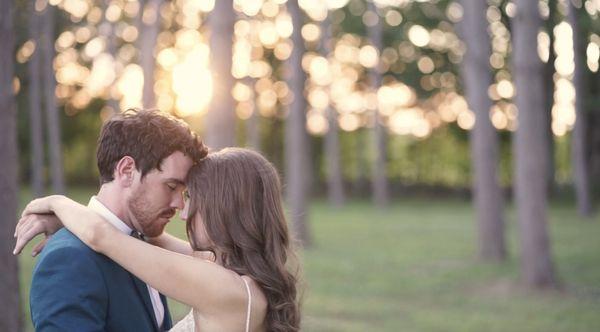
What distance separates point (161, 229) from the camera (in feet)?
11.7

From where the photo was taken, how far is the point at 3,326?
18.9 ft

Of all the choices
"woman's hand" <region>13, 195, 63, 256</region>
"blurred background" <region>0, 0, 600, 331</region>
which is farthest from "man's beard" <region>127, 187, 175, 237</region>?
"blurred background" <region>0, 0, 600, 331</region>

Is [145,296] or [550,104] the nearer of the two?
[145,296]

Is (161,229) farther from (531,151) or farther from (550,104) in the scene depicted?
(550,104)

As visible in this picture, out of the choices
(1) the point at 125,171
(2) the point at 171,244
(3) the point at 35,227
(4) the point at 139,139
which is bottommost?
(2) the point at 171,244

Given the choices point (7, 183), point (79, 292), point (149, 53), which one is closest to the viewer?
point (79, 292)

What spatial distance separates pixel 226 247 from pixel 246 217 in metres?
0.15

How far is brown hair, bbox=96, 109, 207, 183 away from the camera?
3.27m

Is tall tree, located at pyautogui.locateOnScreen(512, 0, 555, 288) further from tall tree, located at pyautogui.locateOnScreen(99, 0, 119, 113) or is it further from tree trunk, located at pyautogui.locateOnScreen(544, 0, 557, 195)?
tree trunk, located at pyautogui.locateOnScreen(544, 0, 557, 195)

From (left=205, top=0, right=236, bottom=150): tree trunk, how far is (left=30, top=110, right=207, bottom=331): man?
595cm

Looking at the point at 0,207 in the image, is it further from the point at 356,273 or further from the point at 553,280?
the point at 356,273

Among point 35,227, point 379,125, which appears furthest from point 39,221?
point 379,125

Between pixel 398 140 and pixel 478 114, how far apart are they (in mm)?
46239

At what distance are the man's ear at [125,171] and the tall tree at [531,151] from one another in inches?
463
